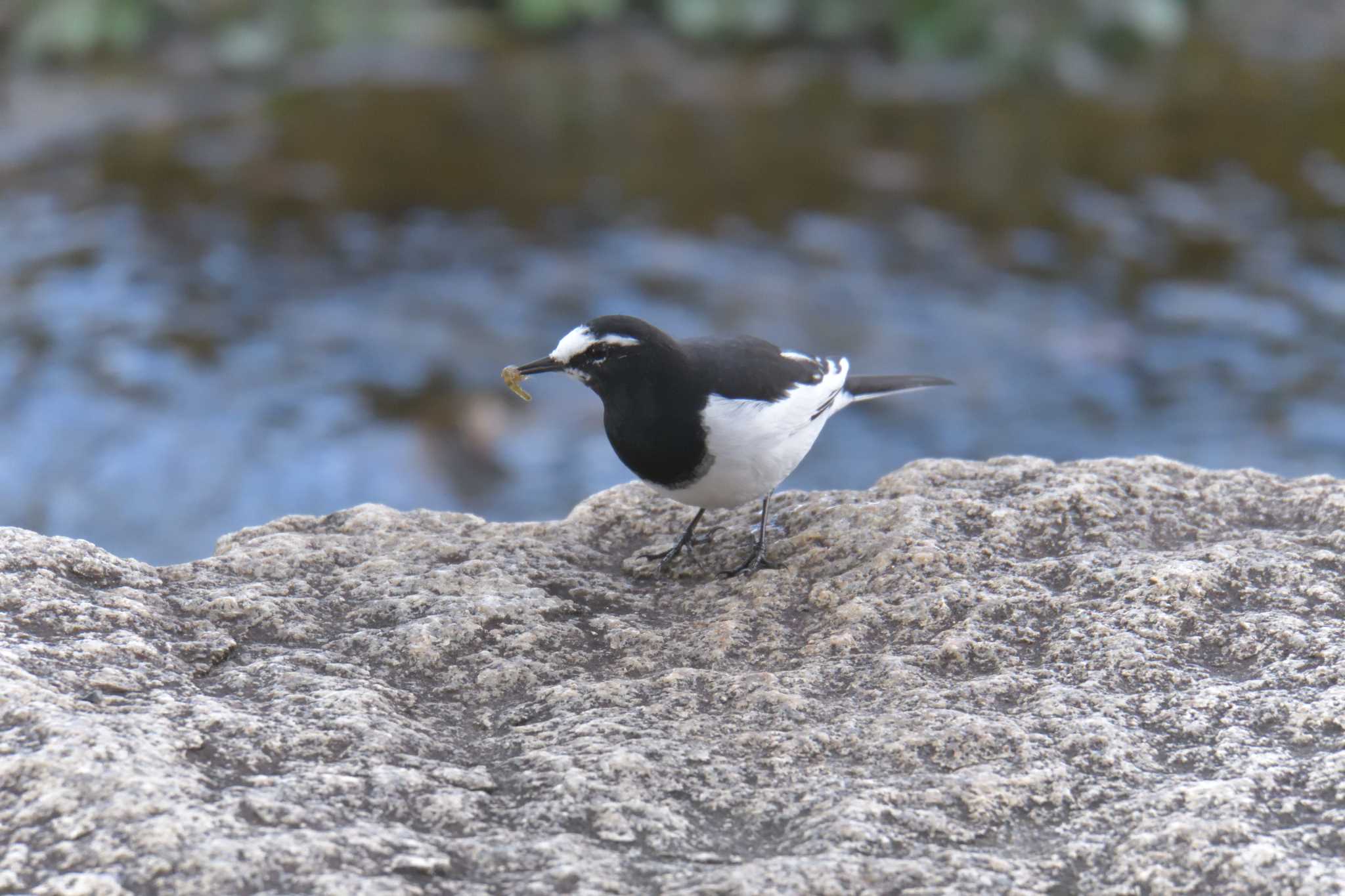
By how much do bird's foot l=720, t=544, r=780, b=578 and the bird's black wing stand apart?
18.0 inches

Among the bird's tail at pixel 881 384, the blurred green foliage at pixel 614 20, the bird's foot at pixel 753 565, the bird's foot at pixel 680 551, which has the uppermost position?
the blurred green foliage at pixel 614 20

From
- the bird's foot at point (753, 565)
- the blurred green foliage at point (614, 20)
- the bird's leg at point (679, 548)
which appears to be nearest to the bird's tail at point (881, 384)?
the bird's leg at point (679, 548)

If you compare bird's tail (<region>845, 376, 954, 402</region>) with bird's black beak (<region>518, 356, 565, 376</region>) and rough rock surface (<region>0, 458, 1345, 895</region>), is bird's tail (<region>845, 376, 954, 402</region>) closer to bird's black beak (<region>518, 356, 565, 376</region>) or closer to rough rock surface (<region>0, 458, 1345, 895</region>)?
rough rock surface (<region>0, 458, 1345, 895</region>)

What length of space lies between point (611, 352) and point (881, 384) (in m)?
1.22

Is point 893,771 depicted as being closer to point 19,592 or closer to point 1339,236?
point 19,592

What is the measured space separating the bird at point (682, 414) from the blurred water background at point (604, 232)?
4570mm

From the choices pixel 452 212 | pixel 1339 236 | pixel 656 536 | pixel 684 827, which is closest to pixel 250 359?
pixel 452 212

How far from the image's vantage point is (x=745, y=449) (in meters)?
3.85

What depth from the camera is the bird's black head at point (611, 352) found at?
3828 mm

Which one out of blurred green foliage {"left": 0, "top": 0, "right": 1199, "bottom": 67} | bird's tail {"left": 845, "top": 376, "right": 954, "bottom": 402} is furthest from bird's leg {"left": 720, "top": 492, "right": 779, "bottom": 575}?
blurred green foliage {"left": 0, "top": 0, "right": 1199, "bottom": 67}

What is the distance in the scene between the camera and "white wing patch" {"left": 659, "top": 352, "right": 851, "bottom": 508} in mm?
3836

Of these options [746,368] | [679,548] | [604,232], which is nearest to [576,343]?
[746,368]

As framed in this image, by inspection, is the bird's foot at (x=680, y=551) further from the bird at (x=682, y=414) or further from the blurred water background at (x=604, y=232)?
the blurred water background at (x=604, y=232)

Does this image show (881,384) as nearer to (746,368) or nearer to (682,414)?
(746,368)
